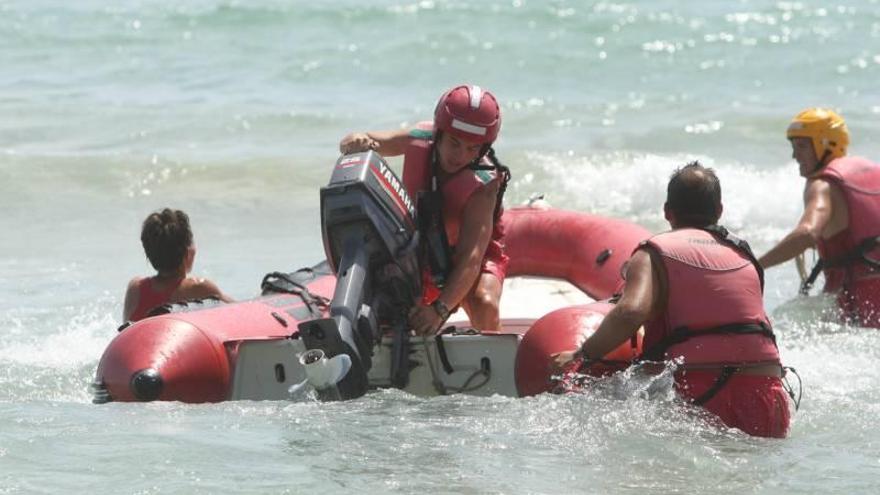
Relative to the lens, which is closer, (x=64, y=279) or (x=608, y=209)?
(x=64, y=279)

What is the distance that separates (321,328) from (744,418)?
1.65 m

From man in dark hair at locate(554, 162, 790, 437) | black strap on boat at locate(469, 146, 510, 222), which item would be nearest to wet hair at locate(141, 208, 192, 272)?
black strap on boat at locate(469, 146, 510, 222)

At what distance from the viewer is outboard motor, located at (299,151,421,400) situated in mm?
6418

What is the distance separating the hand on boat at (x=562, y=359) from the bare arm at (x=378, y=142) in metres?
1.46

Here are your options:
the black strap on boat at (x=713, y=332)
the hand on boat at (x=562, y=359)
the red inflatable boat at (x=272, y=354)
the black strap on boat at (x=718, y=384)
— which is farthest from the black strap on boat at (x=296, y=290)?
the black strap on boat at (x=718, y=384)

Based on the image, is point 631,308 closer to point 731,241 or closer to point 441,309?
point 731,241

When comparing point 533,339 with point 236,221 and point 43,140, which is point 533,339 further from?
point 43,140

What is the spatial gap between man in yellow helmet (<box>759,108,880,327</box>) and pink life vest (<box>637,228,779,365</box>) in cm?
277

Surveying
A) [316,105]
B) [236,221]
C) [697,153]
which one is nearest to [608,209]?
[697,153]

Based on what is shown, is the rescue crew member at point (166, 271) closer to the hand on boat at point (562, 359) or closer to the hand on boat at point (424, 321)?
the hand on boat at point (424, 321)

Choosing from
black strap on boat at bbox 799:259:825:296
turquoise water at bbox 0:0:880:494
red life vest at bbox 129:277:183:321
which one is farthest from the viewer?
black strap on boat at bbox 799:259:825:296

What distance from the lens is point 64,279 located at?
10547 mm

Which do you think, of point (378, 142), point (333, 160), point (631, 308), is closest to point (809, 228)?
point (378, 142)

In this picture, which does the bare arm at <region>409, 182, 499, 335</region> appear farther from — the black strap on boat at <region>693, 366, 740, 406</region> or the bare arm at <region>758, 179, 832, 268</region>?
the bare arm at <region>758, 179, 832, 268</region>
